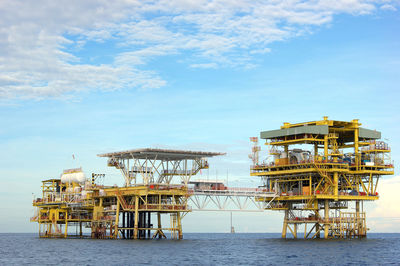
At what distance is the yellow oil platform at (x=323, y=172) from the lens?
331 feet

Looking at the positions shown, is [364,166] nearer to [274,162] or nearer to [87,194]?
[274,162]

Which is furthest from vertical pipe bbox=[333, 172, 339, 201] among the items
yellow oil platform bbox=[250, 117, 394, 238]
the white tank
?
the white tank

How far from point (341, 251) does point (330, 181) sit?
70.1 feet

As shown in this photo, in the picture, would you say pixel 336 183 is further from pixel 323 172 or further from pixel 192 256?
pixel 192 256

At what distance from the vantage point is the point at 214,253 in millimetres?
83375

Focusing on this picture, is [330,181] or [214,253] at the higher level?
[330,181]

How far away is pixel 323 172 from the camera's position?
99.9 metres

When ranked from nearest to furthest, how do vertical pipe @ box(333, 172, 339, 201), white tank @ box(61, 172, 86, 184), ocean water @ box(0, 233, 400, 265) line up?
ocean water @ box(0, 233, 400, 265) → vertical pipe @ box(333, 172, 339, 201) → white tank @ box(61, 172, 86, 184)

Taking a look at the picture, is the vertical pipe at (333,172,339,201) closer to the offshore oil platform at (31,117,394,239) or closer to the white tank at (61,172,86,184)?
the offshore oil platform at (31,117,394,239)

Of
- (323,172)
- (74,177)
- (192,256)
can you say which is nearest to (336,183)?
(323,172)

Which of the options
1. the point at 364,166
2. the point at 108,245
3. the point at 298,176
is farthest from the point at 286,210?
the point at 108,245

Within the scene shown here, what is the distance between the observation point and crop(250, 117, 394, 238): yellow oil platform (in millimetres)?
100875

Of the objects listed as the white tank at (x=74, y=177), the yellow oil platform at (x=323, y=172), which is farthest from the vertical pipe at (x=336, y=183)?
the white tank at (x=74, y=177)

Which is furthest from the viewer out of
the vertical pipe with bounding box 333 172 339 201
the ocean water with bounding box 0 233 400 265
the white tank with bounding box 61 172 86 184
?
the white tank with bounding box 61 172 86 184
